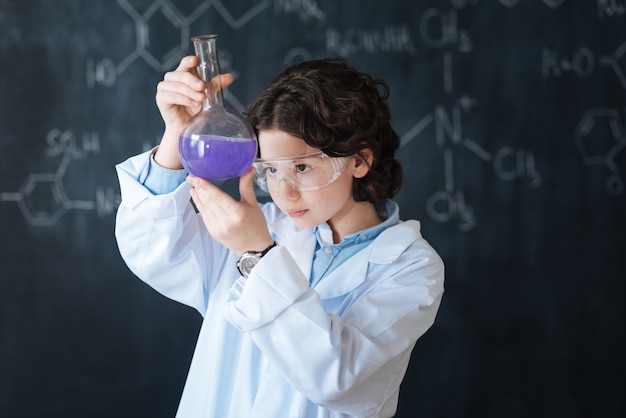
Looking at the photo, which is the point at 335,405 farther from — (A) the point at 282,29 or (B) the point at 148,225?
(A) the point at 282,29

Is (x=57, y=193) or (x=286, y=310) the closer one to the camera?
(x=286, y=310)

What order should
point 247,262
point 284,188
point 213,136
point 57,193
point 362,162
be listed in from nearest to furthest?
point 213,136, point 247,262, point 284,188, point 362,162, point 57,193

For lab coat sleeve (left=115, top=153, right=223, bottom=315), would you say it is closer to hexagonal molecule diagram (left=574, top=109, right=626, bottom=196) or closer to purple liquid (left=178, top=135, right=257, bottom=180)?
purple liquid (left=178, top=135, right=257, bottom=180)

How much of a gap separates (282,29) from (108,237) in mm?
1059

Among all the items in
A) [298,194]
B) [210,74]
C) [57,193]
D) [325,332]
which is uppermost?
[210,74]

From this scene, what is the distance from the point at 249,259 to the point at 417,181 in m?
1.70

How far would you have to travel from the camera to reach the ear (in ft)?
5.50

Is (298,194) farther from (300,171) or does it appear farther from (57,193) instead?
(57,193)

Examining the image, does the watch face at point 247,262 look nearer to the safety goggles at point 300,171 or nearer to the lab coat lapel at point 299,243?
the safety goggles at point 300,171

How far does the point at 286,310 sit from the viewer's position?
1.34 m

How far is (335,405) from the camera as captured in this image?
4.62ft

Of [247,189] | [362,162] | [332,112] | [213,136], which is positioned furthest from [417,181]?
[213,136]

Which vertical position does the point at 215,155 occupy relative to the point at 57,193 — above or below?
above

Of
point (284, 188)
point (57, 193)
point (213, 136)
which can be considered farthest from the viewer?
point (57, 193)
